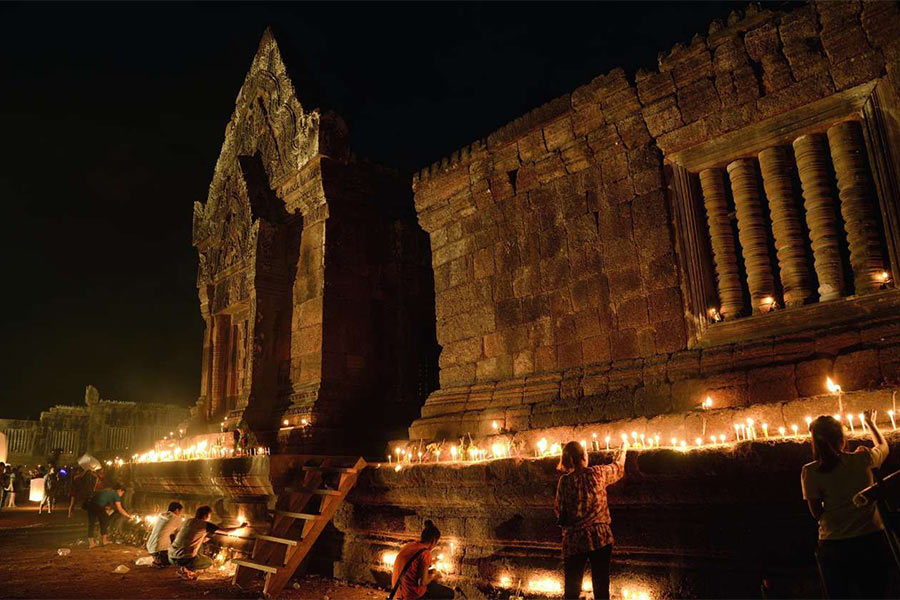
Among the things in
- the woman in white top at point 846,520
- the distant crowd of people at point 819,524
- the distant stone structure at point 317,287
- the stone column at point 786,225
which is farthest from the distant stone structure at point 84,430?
the woman in white top at point 846,520

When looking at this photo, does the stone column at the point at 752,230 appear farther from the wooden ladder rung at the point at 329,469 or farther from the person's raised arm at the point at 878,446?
the wooden ladder rung at the point at 329,469

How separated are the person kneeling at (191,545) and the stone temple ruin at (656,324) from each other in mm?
552

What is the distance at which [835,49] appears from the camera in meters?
5.89

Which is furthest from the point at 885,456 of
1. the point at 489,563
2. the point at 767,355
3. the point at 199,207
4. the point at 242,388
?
the point at 199,207

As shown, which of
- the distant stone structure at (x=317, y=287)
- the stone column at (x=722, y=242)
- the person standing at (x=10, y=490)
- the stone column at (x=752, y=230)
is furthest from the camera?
the person standing at (x=10, y=490)

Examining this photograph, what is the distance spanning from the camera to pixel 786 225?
625cm

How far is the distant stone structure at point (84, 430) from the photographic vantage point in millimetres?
27625

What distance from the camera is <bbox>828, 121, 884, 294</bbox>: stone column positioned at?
18.6 feet

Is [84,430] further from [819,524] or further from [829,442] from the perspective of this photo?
[829,442]

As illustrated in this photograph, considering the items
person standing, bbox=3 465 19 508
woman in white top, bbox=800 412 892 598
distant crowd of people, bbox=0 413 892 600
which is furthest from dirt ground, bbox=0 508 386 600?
person standing, bbox=3 465 19 508

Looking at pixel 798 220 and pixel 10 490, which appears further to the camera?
pixel 10 490

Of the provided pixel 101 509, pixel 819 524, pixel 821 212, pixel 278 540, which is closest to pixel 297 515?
pixel 278 540

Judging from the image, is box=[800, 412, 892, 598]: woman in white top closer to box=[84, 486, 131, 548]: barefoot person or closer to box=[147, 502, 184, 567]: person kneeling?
box=[147, 502, 184, 567]: person kneeling

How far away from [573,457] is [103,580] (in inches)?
256
